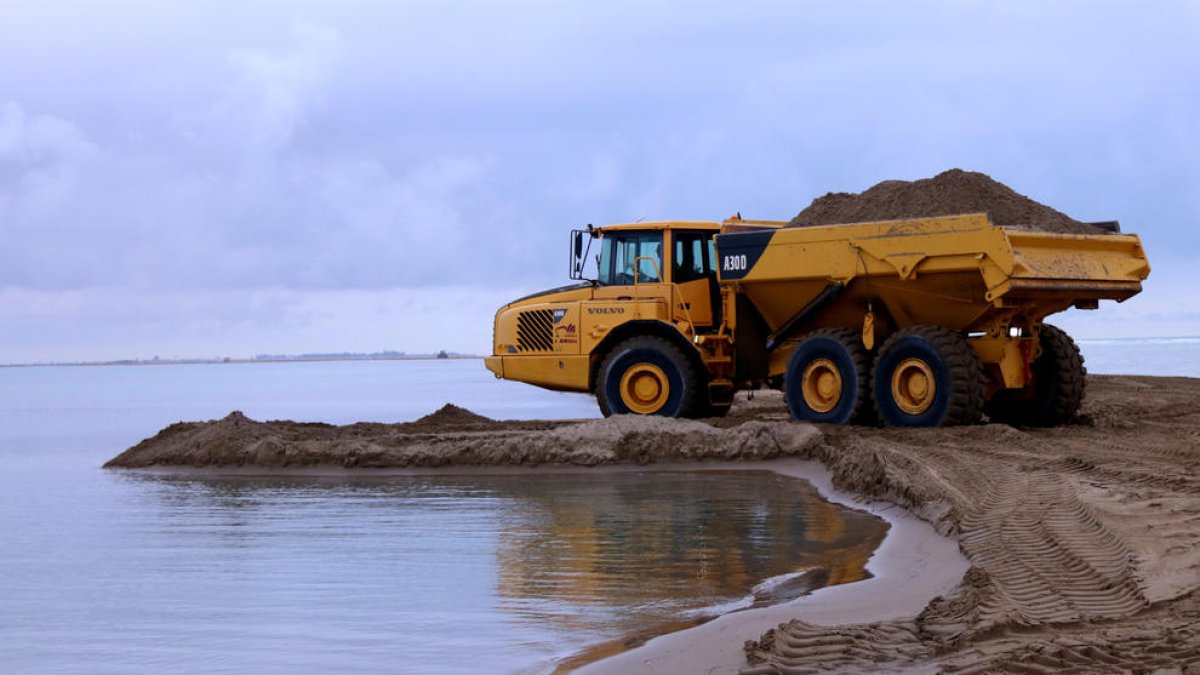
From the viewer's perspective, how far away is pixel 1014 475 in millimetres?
11586

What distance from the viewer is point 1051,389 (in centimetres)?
1675

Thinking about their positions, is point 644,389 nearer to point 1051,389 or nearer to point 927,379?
point 927,379

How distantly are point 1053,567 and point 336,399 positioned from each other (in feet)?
119

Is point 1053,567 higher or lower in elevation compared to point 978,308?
lower

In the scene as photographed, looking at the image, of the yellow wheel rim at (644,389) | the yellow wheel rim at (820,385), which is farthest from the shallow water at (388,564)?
the yellow wheel rim at (644,389)

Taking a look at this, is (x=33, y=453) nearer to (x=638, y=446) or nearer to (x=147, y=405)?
(x=638, y=446)

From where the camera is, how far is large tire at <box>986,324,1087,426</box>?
16.6 meters

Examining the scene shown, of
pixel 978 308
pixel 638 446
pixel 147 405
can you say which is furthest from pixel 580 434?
pixel 147 405

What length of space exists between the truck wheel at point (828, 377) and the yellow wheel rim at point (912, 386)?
474mm

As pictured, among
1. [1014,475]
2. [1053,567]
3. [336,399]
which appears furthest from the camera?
[336,399]

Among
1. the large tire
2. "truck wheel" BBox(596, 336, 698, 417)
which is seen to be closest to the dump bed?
the large tire

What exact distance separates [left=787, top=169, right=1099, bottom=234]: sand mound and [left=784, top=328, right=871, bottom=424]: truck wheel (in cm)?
151

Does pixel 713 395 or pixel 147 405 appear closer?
pixel 713 395

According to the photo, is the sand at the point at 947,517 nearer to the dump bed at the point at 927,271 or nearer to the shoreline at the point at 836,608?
the shoreline at the point at 836,608
